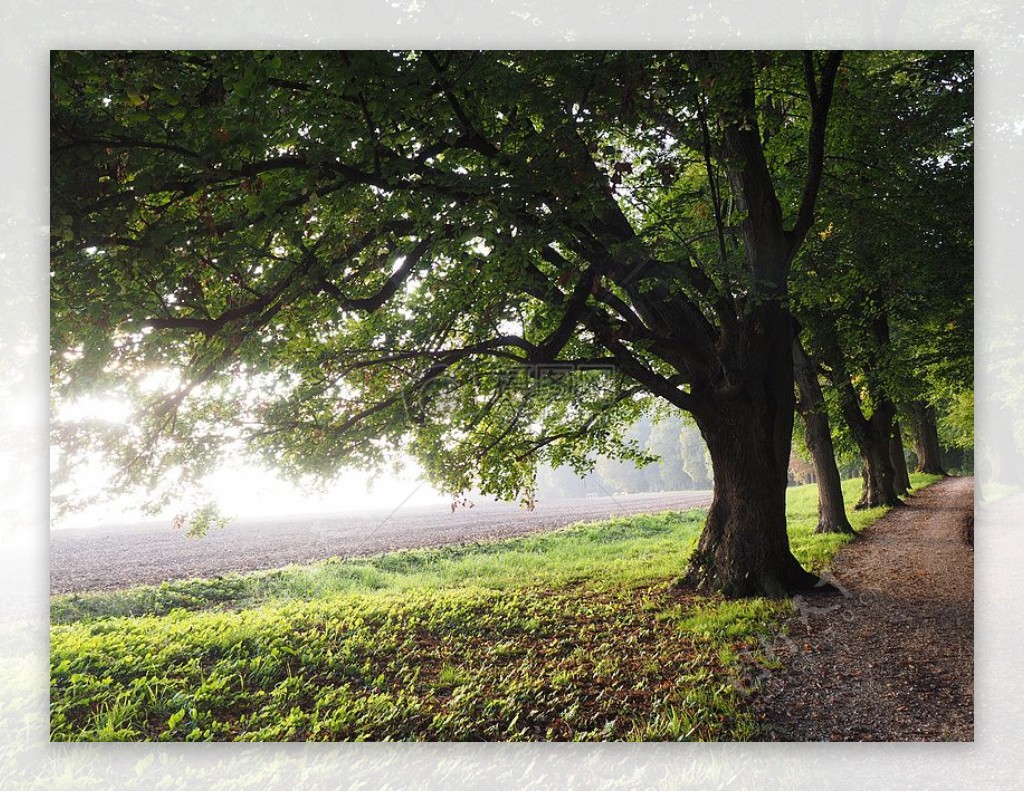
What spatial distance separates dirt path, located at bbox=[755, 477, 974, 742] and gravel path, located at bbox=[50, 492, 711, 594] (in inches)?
62.3

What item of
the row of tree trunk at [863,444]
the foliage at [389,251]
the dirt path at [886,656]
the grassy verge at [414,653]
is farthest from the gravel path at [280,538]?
the row of tree trunk at [863,444]

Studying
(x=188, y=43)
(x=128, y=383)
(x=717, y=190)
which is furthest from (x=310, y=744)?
(x=717, y=190)

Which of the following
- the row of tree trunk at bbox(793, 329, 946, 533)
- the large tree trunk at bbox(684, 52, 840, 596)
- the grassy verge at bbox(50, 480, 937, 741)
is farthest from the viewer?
the row of tree trunk at bbox(793, 329, 946, 533)

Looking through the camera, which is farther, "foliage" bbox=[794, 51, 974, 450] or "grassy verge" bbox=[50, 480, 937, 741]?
"foliage" bbox=[794, 51, 974, 450]

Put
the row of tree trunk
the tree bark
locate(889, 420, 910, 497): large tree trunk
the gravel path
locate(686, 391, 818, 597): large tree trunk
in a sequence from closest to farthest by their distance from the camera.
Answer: the gravel path, locate(686, 391, 818, 597): large tree trunk, the row of tree trunk, locate(889, 420, 910, 497): large tree trunk, the tree bark

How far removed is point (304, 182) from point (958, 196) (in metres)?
4.42

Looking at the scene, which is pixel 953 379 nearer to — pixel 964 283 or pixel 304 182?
pixel 964 283

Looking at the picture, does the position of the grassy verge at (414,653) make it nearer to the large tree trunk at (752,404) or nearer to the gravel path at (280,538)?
the gravel path at (280,538)

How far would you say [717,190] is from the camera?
490cm

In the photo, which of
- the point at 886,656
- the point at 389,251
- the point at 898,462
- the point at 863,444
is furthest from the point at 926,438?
the point at 389,251

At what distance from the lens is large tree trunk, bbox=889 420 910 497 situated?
25.9 feet

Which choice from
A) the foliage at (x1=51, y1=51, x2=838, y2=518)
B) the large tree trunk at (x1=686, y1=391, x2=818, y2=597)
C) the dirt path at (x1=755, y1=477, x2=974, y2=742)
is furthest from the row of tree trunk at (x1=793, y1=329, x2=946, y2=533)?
the foliage at (x1=51, y1=51, x2=838, y2=518)

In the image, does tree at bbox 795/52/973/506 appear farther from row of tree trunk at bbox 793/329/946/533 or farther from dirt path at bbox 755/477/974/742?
dirt path at bbox 755/477/974/742

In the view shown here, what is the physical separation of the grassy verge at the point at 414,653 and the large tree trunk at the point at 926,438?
307 centimetres
